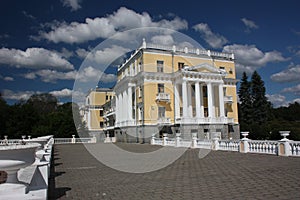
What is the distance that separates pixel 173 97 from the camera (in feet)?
107

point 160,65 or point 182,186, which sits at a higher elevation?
point 160,65

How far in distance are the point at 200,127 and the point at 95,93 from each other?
32847 millimetres

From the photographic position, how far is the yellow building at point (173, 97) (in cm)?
3034

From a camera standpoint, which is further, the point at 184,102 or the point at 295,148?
the point at 184,102

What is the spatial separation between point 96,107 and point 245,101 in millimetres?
32461

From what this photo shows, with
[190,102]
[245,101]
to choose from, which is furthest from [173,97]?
[245,101]

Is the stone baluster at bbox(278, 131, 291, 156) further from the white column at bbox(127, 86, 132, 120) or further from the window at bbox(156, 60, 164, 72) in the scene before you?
the white column at bbox(127, 86, 132, 120)

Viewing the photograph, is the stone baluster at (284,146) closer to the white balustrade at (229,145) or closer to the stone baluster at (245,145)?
the stone baluster at (245,145)

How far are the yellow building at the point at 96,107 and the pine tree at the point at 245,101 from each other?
28.5 meters

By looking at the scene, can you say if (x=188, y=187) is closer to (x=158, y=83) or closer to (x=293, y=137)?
(x=293, y=137)

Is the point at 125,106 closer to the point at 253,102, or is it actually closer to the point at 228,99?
the point at 228,99

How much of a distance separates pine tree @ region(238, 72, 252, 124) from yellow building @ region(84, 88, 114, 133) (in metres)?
28.5

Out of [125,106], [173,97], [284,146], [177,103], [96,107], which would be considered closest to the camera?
[284,146]

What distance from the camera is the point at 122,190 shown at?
6.43 m
